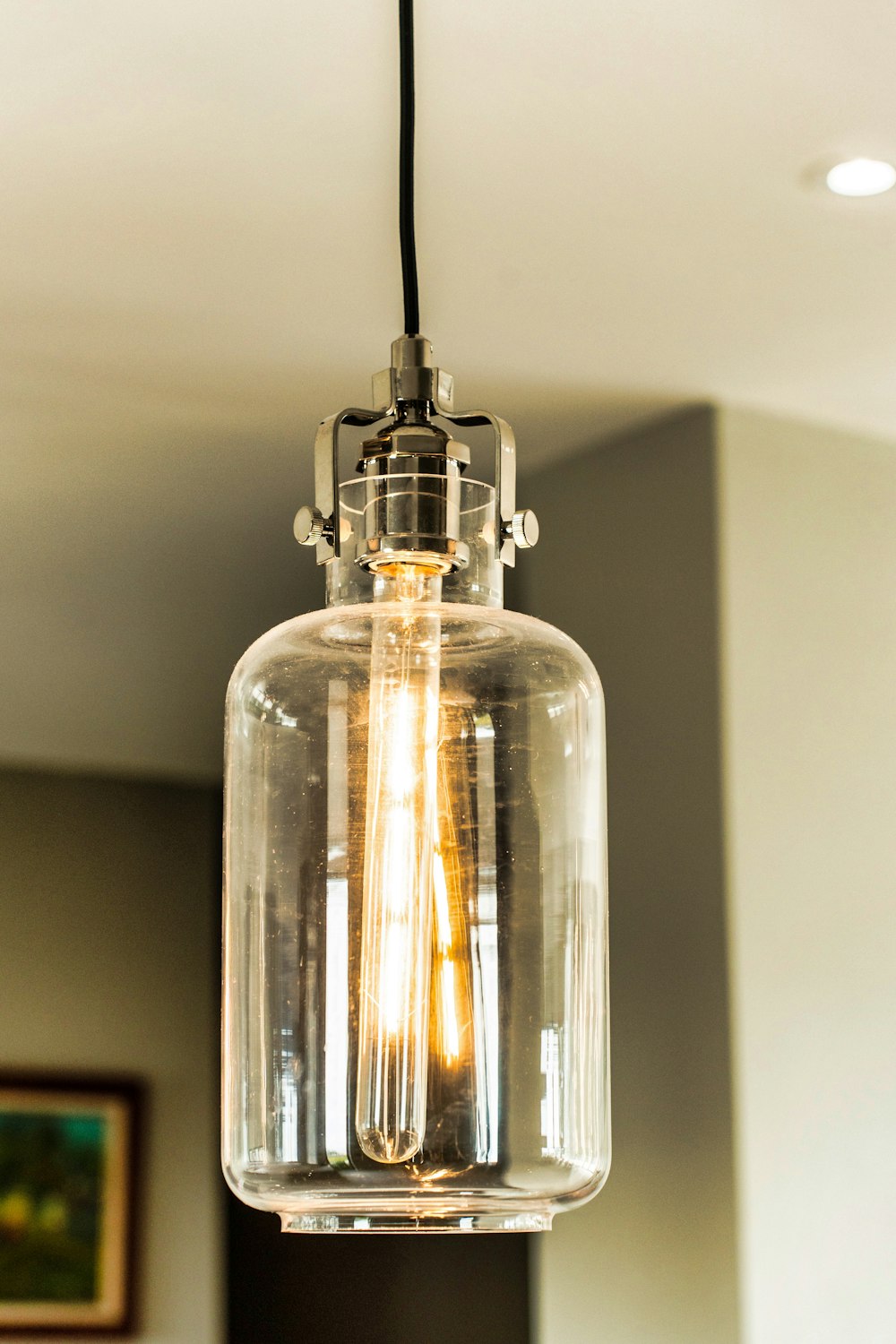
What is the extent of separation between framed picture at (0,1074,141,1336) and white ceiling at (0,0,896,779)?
1.28 metres

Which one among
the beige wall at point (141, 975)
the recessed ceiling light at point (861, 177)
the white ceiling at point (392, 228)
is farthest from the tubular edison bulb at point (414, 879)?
the beige wall at point (141, 975)

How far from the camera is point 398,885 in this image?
494 millimetres

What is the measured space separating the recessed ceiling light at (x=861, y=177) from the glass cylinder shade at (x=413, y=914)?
32.2 inches

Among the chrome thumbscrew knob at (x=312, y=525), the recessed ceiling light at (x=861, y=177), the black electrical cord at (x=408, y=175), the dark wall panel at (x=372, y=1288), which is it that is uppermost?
the recessed ceiling light at (x=861, y=177)

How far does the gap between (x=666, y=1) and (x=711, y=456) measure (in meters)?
0.77

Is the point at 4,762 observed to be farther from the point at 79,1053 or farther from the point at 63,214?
the point at 63,214

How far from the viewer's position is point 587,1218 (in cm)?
178

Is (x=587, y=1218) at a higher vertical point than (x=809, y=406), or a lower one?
lower

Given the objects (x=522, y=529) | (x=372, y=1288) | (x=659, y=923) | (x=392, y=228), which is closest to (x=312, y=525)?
(x=522, y=529)

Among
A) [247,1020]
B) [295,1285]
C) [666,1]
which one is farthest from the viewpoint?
[295,1285]

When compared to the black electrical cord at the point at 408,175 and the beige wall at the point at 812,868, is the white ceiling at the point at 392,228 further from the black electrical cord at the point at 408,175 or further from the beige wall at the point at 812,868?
the black electrical cord at the point at 408,175

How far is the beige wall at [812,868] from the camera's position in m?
1.62

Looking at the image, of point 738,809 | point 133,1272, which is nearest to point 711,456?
point 738,809

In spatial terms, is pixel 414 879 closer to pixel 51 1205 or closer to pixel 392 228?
pixel 392 228
